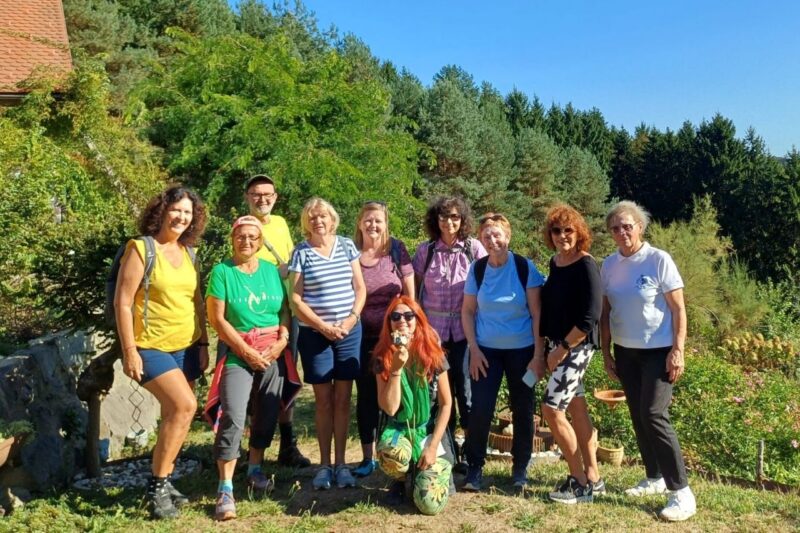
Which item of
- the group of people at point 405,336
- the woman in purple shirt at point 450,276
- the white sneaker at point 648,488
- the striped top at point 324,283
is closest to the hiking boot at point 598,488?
the group of people at point 405,336

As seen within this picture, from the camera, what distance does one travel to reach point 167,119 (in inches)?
448

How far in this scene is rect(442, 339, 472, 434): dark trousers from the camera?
4094mm

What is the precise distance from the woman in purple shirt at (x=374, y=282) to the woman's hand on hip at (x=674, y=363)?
1.51 metres

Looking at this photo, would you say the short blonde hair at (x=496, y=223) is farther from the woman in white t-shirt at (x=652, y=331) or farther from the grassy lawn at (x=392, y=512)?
the grassy lawn at (x=392, y=512)

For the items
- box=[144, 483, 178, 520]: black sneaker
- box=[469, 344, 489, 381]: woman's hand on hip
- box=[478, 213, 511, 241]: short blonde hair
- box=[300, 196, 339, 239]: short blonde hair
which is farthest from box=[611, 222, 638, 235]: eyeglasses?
box=[144, 483, 178, 520]: black sneaker

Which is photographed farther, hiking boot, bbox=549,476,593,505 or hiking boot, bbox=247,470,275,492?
hiking boot, bbox=247,470,275,492

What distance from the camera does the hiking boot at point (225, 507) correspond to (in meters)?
3.55

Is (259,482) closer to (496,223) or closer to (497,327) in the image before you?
(497,327)

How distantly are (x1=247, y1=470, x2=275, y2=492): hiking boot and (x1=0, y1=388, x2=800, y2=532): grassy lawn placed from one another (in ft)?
0.21

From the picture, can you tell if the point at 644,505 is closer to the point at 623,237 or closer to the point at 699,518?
the point at 699,518

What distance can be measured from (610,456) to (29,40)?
12.9 metres

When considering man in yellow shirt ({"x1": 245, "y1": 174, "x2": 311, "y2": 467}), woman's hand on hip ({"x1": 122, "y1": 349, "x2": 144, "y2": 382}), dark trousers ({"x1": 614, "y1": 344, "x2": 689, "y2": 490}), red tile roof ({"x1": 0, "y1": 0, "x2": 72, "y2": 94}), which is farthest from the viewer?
red tile roof ({"x1": 0, "y1": 0, "x2": 72, "y2": 94})

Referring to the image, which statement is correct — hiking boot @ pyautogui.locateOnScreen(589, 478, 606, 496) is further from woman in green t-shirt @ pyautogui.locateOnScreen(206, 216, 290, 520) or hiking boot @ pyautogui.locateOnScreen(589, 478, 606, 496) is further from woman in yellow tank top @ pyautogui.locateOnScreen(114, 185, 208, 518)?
woman in yellow tank top @ pyautogui.locateOnScreen(114, 185, 208, 518)

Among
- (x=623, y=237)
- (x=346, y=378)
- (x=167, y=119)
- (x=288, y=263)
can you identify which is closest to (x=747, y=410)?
(x=623, y=237)
